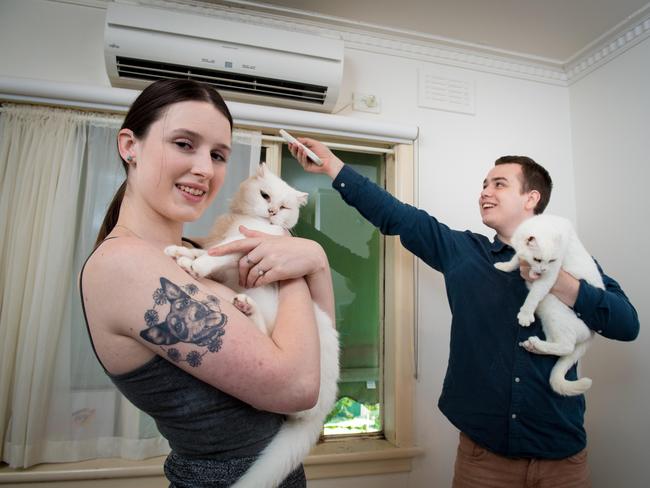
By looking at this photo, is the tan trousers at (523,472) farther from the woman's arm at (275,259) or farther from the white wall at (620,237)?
the woman's arm at (275,259)

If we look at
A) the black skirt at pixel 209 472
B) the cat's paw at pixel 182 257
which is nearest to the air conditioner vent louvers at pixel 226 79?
the cat's paw at pixel 182 257

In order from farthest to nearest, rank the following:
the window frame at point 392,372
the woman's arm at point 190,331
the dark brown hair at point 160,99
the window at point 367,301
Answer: the window at point 367,301 → the window frame at point 392,372 → the dark brown hair at point 160,99 → the woman's arm at point 190,331

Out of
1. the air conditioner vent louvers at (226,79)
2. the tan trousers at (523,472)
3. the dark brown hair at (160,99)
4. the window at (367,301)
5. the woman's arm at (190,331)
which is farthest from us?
the window at (367,301)

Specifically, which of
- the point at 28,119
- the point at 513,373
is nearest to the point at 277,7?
the point at 28,119

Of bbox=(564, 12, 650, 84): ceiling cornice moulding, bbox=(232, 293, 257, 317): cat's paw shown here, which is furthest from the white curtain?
bbox=(564, 12, 650, 84): ceiling cornice moulding

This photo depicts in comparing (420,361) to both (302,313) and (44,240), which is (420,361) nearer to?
(302,313)

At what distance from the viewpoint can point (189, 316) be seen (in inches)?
22.2

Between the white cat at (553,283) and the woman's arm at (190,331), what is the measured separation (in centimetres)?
85

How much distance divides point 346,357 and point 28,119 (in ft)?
6.11

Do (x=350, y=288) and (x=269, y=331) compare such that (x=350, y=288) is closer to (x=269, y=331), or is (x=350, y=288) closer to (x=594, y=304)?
(x=594, y=304)

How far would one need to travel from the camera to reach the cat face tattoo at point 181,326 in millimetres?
550

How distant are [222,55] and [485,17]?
1.32 metres

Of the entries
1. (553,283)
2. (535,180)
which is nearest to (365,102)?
(535,180)

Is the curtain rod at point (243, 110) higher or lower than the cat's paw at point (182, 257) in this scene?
higher
